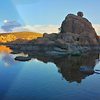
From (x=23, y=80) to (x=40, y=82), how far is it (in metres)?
3.41

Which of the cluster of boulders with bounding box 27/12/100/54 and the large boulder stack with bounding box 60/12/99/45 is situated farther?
the large boulder stack with bounding box 60/12/99/45

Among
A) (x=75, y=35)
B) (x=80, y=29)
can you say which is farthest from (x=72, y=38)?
(x=80, y=29)

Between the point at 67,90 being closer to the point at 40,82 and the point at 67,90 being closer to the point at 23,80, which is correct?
the point at 40,82

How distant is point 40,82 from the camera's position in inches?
1656

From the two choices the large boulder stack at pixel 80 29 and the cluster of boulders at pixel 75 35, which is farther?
the large boulder stack at pixel 80 29

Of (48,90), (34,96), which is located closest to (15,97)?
(34,96)

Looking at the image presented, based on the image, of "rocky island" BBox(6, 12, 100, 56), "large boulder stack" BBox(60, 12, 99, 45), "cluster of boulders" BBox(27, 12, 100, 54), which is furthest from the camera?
"large boulder stack" BBox(60, 12, 99, 45)

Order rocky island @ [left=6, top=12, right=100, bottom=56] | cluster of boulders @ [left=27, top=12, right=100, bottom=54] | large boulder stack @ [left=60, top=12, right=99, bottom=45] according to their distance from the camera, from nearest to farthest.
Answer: rocky island @ [left=6, top=12, right=100, bottom=56]
cluster of boulders @ [left=27, top=12, right=100, bottom=54]
large boulder stack @ [left=60, top=12, right=99, bottom=45]

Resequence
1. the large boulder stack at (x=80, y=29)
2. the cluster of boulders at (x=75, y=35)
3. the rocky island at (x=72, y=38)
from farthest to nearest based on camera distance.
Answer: the large boulder stack at (x=80, y=29) → the cluster of boulders at (x=75, y=35) → the rocky island at (x=72, y=38)

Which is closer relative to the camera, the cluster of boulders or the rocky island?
the rocky island

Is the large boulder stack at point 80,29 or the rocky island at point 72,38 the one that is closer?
the rocky island at point 72,38

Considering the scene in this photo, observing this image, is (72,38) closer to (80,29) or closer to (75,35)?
(75,35)

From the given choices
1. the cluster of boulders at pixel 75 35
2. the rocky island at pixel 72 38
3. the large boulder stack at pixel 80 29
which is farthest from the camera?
the large boulder stack at pixel 80 29

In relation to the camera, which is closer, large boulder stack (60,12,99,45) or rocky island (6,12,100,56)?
rocky island (6,12,100,56)
